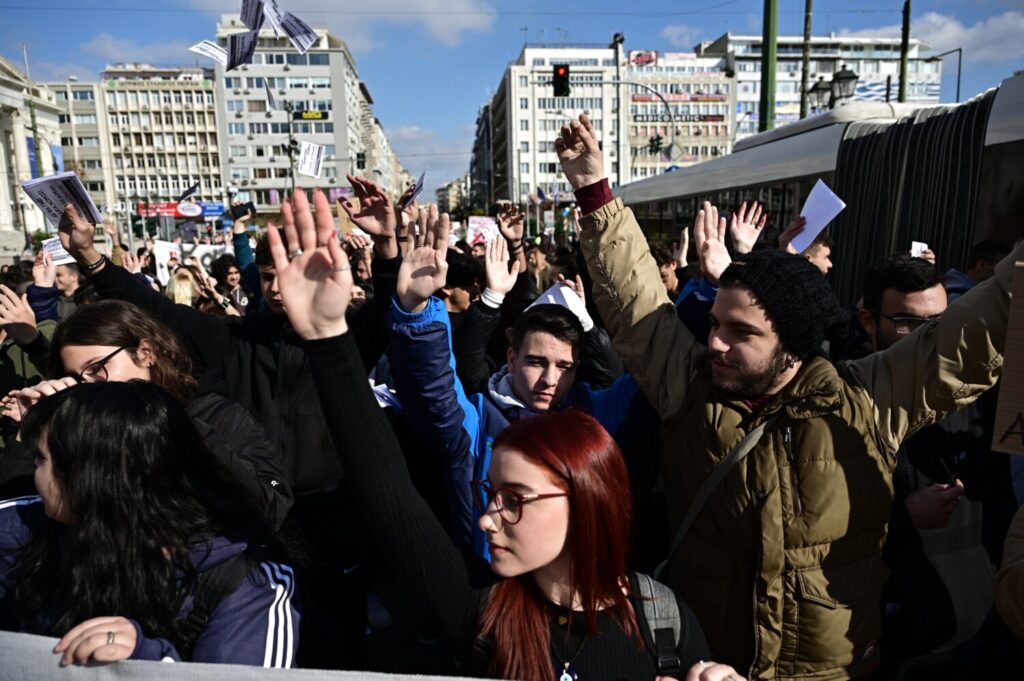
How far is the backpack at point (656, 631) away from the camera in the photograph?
→ 1510mm

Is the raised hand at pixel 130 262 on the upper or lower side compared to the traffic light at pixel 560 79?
lower

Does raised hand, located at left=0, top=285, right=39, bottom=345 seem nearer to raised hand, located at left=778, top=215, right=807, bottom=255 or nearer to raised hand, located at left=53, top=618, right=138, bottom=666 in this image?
raised hand, located at left=53, top=618, right=138, bottom=666

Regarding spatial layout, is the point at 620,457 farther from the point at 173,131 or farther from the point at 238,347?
the point at 173,131

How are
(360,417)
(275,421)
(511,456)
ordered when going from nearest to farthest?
(360,417)
(511,456)
(275,421)

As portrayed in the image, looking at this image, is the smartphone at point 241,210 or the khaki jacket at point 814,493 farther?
the smartphone at point 241,210

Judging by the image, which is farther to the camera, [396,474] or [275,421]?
[275,421]

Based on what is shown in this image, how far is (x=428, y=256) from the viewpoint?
211 cm

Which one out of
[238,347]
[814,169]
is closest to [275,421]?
[238,347]

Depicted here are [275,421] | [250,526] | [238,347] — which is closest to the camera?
[250,526]

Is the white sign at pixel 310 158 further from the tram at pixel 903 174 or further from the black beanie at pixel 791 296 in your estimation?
the tram at pixel 903 174

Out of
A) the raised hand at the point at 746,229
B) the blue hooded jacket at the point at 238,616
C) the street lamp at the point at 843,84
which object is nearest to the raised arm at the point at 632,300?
the raised hand at the point at 746,229

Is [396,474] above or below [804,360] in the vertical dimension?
below

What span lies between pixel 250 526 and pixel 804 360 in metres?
1.62

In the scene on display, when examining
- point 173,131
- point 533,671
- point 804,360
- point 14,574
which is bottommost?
point 533,671
